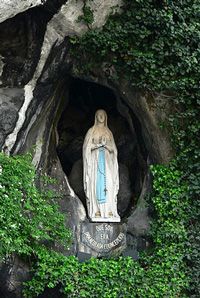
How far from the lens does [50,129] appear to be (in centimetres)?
941

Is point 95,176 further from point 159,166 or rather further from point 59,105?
point 59,105

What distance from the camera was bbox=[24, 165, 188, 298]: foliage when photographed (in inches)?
307

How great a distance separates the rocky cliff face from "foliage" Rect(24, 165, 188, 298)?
49cm

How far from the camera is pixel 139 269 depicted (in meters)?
8.03

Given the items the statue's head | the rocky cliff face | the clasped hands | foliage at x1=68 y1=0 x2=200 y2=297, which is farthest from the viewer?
the statue's head

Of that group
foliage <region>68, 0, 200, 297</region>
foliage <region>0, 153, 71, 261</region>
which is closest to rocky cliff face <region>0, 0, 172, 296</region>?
foliage <region>68, 0, 200, 297</region>

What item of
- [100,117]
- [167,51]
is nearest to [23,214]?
[100,117]

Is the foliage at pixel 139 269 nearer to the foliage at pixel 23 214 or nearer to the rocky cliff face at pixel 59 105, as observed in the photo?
the foliage at pixel 23 214

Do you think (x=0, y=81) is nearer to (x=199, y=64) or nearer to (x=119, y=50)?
(x=119, y=50)

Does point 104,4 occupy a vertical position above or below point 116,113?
above

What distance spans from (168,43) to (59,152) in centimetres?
268

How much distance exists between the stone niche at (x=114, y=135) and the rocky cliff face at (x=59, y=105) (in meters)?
0.02

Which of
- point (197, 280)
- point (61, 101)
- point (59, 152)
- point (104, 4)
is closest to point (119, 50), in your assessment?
point (104, 4)

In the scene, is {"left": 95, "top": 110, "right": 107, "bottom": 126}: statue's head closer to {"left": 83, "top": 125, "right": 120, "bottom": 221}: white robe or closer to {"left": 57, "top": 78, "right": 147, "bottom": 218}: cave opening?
{"left": 83, "top": 125, "right": 120, "bottom": 221}: white robe
